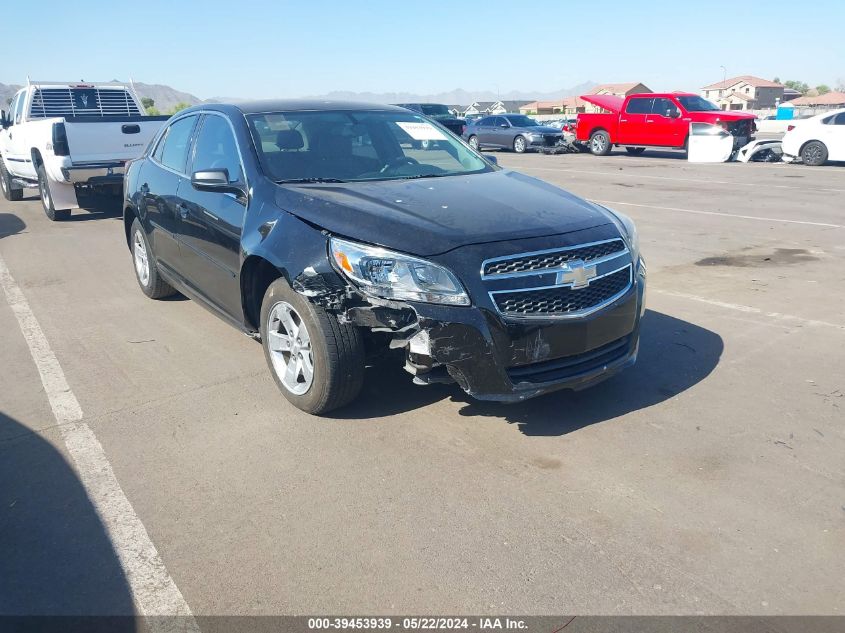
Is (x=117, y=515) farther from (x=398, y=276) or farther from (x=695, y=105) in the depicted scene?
(x=695, y=105)

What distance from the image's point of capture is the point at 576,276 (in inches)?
149

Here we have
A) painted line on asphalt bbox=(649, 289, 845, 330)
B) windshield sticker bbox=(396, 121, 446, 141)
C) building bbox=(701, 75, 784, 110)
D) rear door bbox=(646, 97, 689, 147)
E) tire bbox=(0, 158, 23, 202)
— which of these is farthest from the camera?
building bbox=(701, 75, 784, 110)

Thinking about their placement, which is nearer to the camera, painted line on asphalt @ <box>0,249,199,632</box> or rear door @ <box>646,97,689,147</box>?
painted line on asphalt @ <box>0,249,199,632</box>

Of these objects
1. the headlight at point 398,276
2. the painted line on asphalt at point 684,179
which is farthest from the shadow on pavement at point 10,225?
the painted line on asphalt at point 684,179

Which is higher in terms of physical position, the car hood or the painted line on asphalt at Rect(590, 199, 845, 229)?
the car hood

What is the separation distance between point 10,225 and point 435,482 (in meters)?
10.6

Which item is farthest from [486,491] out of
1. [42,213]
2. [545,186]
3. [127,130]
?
[42,213]

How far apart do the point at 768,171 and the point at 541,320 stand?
17.1 meters

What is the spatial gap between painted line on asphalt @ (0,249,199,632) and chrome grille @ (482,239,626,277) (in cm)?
193

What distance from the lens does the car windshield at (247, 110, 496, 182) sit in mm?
4672

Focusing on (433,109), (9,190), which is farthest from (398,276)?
(433,109)

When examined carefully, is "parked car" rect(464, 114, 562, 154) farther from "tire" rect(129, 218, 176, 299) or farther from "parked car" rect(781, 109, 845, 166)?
"tire" rect(129, 218, 176, 299)

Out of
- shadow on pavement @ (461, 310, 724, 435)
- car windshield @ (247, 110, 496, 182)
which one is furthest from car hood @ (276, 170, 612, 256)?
shadow on pavement @ (461, 310, 724, 435)

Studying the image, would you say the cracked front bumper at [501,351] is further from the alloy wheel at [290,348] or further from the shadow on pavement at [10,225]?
the shadow on pavement at [10,225]
